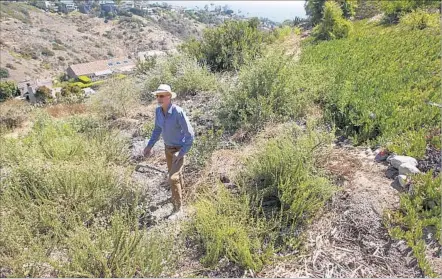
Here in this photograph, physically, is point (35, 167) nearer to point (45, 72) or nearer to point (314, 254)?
point (314, 254)

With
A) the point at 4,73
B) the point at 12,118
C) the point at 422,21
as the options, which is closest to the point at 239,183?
the point at 12,118

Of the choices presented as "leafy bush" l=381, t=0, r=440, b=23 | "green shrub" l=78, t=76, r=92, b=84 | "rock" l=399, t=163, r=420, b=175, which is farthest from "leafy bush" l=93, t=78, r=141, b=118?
"green shrub" l=78, t=76, r=92, b=84

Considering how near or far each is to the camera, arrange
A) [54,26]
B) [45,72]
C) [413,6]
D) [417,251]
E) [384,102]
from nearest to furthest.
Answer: [417,251], [384,102], [413,6], [45,72], [54,26]

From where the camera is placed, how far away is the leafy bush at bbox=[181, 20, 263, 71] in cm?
892

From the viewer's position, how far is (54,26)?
247ft

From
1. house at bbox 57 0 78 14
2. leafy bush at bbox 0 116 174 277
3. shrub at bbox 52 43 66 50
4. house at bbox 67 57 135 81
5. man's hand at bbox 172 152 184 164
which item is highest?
house at bbox 57 0 78 14

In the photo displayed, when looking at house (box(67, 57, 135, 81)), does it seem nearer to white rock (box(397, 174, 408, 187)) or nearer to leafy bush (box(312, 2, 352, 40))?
leafy bush (box(312, 2, 352, 40))

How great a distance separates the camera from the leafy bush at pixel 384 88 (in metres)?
4.39

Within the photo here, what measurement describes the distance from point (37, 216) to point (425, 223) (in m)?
3.55

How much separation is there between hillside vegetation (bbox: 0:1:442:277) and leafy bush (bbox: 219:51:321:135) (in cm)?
2

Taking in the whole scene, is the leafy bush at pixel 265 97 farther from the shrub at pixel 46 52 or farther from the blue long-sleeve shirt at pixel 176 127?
the shrub at pixel 46 52

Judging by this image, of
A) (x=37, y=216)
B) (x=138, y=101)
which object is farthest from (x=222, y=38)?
(x=37, y=216)

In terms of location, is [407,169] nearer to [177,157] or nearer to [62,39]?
[177,157]

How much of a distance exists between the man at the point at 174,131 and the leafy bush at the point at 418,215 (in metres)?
2.07
